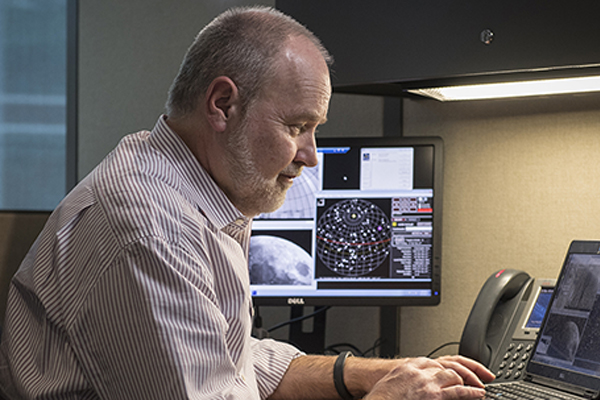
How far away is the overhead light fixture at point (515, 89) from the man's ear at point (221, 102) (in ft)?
1.58

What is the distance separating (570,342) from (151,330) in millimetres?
615

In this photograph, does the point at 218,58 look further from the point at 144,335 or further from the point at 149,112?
the point at 149,112

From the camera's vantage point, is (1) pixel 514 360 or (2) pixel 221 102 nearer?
(2) pixel 221 102

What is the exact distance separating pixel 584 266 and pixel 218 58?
630mm

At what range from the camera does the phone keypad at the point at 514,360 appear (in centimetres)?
96

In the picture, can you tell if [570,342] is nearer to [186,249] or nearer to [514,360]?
[514,360]

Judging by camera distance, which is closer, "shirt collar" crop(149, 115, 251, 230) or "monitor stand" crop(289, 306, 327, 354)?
"shirt collar" crop(149, 115, 251, 230)

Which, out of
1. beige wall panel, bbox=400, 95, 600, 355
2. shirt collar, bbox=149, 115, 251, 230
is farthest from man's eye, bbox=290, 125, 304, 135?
beige wall panel, bbox=400, 95, 600, 355

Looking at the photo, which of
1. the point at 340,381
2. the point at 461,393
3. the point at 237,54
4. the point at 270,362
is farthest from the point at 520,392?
the point at 237,54

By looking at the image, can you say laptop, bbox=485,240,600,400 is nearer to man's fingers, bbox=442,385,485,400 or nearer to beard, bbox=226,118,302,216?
man's fingers, bbox=442,385,485,400

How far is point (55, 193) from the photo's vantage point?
2023mm

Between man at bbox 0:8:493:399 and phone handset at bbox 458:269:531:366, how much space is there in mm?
117

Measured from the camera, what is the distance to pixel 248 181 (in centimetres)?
86

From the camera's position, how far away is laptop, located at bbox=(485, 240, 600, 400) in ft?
2.84
